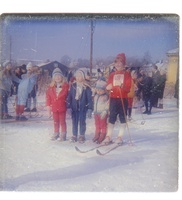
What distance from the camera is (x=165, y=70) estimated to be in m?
1.22

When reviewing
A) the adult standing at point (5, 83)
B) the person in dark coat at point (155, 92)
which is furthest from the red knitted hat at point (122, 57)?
the adult standing at point (5, 83)

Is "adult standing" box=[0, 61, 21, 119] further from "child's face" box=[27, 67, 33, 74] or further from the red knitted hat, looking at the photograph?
the red knitted hat

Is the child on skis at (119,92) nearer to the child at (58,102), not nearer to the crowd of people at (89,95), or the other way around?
the crowd of people at (89,95)

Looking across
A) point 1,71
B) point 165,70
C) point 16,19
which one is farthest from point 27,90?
point 165,70

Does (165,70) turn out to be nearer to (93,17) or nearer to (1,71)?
(93,17)

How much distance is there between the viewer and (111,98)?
4.11ft

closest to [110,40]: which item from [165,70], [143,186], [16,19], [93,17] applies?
[93,17]

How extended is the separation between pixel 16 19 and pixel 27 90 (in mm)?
233

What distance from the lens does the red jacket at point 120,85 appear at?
125 cm

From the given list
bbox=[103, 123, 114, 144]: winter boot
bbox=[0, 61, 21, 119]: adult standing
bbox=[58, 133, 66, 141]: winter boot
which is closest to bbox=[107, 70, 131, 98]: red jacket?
bbox=[103, 123, 114, 144]: winter boot

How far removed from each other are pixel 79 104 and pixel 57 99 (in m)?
0.07
